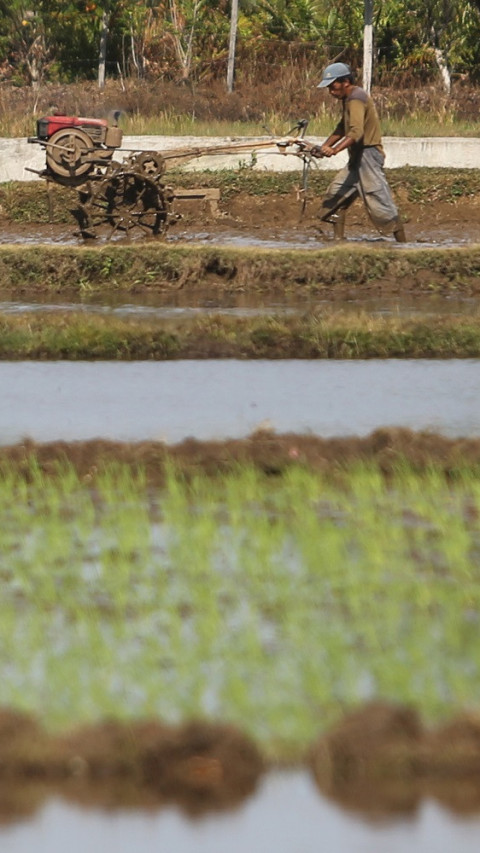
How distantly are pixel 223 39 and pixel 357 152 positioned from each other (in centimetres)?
2484

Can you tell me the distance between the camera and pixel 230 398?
870 cm

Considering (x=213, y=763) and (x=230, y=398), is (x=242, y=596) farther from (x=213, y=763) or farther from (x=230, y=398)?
(x=230, y=398)

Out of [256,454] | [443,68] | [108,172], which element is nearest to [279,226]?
[108,172]

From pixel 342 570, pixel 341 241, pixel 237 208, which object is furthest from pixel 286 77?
pixel 342 570

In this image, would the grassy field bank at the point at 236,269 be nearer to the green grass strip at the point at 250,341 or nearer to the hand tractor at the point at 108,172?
the hand tractor at the point at 108,172

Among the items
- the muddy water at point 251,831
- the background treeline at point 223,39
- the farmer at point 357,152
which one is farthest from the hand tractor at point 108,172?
the background treeline at point 223,39

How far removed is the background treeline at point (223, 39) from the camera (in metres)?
36.6

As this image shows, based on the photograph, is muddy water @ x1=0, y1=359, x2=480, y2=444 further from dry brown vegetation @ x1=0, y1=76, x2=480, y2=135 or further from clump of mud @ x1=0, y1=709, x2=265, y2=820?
dry brown vegetation @ x1=0, y1=76, x2=480, y2=135

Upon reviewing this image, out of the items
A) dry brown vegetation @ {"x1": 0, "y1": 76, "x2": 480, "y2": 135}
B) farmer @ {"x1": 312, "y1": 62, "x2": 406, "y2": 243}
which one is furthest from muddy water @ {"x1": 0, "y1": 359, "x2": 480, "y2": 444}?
dry brown vegetation @ {"x1": 0, "y1": 76, "x2": 480, "y2": 135}

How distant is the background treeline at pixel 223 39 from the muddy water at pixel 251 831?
3357 cm

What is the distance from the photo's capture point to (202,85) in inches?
1451

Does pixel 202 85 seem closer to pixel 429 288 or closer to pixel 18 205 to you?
pixel 18 205

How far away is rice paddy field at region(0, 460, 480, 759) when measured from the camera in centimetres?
Result: 375

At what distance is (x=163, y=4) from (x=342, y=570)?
34.3 m
